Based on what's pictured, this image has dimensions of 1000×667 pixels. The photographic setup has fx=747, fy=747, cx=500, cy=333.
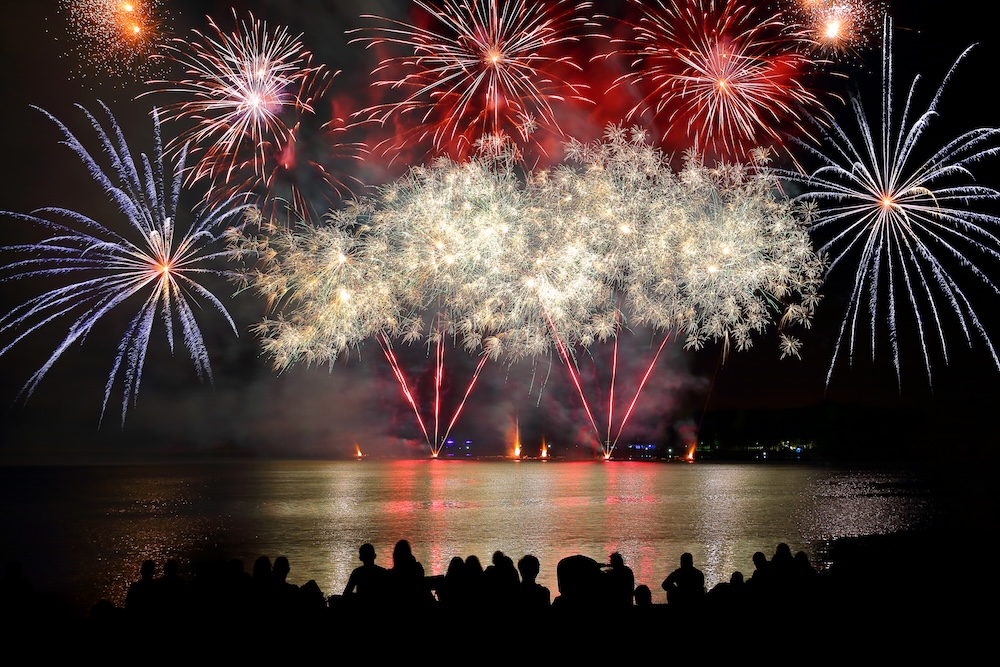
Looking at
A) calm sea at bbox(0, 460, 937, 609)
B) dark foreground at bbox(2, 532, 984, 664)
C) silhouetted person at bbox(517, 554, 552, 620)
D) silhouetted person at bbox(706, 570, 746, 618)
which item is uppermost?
silhouetted person at bbox(517, 554, 552, 620)

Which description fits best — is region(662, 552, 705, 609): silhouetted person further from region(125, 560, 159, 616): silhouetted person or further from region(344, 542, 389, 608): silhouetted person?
region(125, 560, 159, 616): silhouetted person

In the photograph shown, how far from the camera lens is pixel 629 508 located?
2132 inches

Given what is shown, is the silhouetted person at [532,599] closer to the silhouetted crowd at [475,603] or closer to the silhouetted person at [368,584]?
the silhouetted crowd at [475,603]

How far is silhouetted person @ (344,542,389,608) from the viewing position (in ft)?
22.7

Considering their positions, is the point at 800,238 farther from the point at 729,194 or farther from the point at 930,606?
the point at 930,606

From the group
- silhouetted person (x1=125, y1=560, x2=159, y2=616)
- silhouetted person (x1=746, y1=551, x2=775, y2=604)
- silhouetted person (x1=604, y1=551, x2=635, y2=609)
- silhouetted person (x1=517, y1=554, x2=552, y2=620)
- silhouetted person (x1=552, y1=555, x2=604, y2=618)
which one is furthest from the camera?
silhouetted person (x1=746, y1=551, x2=775, y2=604)

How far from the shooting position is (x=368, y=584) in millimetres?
7355

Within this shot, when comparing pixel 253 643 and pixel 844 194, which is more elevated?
pixel 844 194

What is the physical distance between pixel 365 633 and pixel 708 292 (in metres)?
13.0

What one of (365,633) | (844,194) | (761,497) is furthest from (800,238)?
(761,497)

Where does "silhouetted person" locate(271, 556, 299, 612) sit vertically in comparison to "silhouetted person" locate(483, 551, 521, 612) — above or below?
below

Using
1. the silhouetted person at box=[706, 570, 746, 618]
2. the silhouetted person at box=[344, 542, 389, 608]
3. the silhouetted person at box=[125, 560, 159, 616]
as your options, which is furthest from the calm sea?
the silhouetted person at box=[125, 560, 159, 616]

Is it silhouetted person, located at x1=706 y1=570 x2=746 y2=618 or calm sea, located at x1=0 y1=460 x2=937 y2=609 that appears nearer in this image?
silhouetted person, located at x1=706 y1=570 x2=746 y2=618

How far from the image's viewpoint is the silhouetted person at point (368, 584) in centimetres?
691
